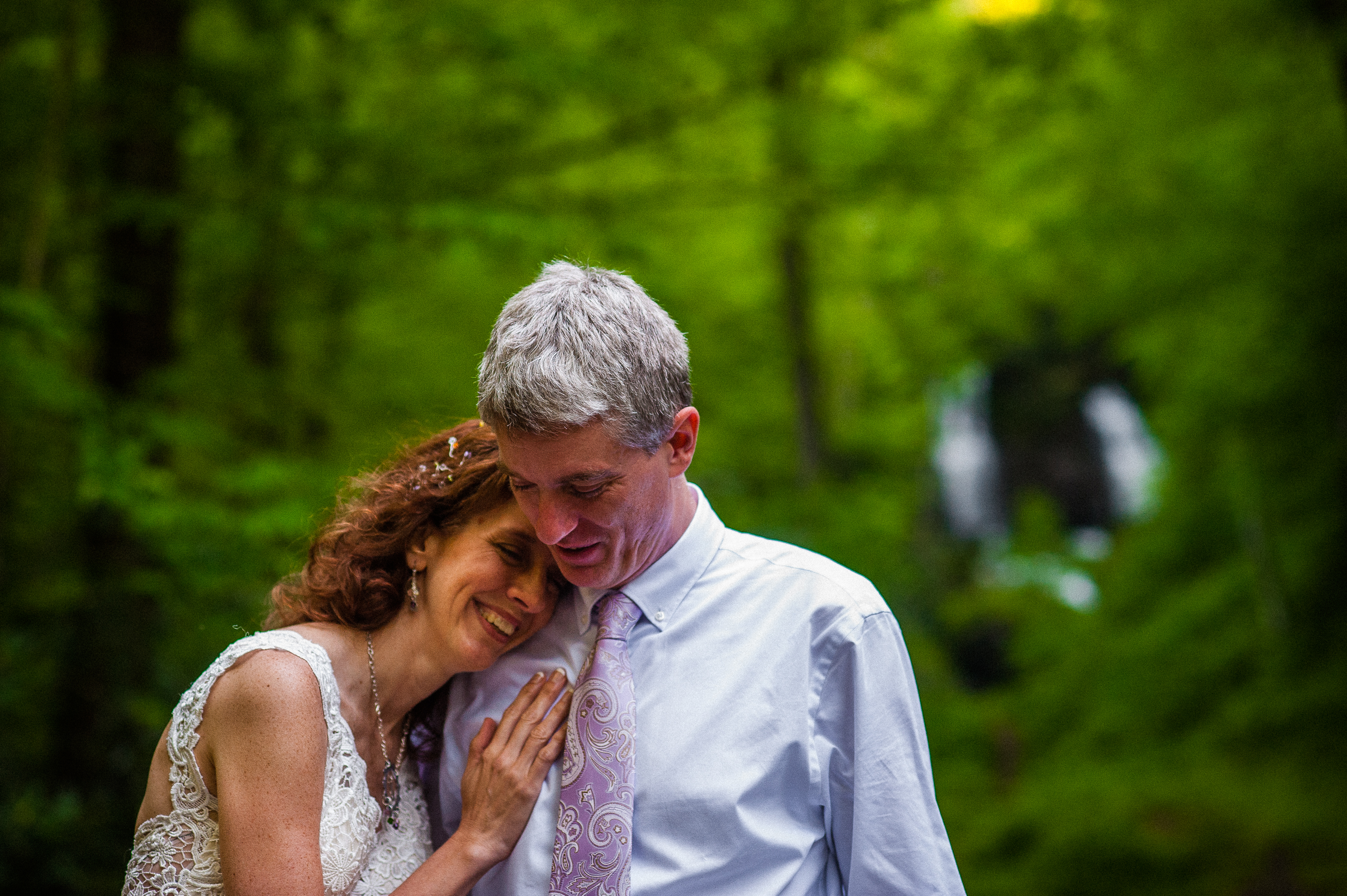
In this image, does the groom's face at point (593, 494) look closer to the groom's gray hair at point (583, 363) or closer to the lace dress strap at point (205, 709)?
the groom's gray hair at point (583, 363)

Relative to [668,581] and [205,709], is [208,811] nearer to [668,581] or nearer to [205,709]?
[205,709]

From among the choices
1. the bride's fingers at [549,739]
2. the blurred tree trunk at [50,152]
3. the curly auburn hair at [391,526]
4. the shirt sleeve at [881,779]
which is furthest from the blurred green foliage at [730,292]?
the shirt sleeve at [881,779]

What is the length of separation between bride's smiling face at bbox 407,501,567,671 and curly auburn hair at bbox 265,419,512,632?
0.20 feet

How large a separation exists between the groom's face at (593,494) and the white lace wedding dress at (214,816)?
17.7 inches

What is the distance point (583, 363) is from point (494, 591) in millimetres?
486

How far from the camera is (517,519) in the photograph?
203 cm

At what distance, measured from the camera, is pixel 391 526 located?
2162 mm

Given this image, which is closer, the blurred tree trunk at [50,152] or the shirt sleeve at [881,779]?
the shirt sleeve at [881,779]

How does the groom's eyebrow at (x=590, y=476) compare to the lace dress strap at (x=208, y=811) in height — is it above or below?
above

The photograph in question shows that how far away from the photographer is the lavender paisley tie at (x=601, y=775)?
1823 mm

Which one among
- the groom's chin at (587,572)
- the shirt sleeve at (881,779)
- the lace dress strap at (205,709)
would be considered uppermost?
the groom's chin at (587,572)

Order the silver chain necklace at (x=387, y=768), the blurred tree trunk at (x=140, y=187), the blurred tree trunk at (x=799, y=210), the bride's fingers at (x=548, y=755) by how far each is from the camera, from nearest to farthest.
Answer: the bride's fingers at (x=548, y=755) → the silver chain necklace at (x=387, y=768) → the blurred tree trunk at (x=140, y=187) → the blurred tree trunk at (x=799, y=210)

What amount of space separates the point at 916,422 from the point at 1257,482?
4.48 metres

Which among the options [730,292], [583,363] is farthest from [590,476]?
[730,292]
